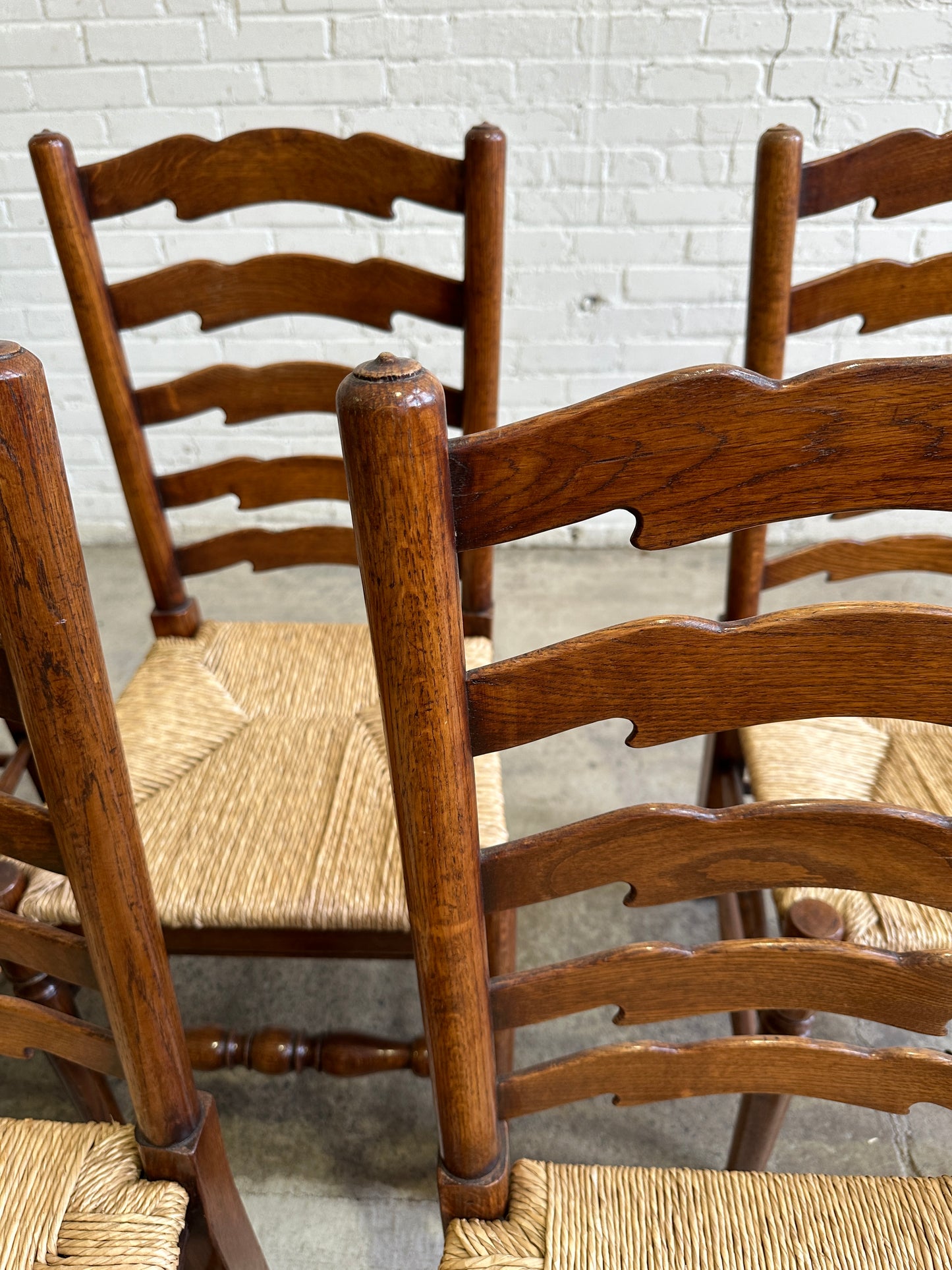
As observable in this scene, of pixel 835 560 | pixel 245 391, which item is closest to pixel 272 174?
pixel 245 391

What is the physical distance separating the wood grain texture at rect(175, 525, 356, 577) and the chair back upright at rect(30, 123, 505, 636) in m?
0.02

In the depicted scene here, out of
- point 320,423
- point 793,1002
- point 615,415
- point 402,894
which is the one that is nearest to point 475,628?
point 402,894

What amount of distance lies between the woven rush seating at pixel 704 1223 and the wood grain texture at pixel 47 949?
0.87ft

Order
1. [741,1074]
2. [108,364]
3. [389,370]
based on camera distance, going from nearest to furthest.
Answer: [389,370] < [741,1074] < [108,364]

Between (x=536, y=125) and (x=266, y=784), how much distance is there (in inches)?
56.7

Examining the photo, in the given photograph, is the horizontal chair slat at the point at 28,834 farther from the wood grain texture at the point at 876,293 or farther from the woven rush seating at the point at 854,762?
the wood grain texture at the point at 876,293

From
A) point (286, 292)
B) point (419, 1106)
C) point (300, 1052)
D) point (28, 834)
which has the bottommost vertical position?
point (419, 1106)

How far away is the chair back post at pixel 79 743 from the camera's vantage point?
397 millimetres

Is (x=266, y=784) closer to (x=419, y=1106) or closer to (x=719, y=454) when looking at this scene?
(x=419, y=1106)

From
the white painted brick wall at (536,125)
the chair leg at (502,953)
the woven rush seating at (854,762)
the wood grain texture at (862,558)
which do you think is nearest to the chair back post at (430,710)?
the chair leg at (502,953)

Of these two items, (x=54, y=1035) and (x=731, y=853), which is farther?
(x=54, y=1035)

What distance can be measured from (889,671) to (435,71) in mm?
1760

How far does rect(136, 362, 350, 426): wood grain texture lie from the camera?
3.33 feet

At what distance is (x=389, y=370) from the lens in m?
0.32
